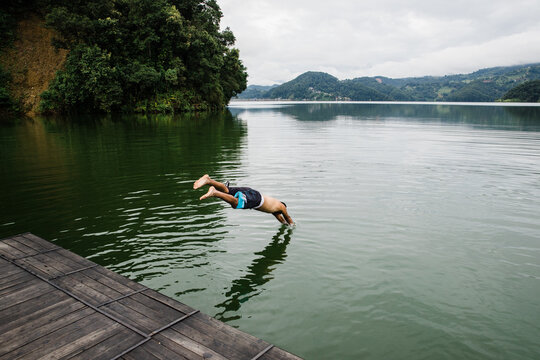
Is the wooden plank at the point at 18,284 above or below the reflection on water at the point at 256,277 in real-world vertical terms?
above

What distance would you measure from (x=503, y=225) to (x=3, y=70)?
62.0 m

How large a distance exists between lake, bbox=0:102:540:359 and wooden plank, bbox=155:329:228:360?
1226 mm

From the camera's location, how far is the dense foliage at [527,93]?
141 metres

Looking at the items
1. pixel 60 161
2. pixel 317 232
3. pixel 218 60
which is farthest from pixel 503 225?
pixel 218 60

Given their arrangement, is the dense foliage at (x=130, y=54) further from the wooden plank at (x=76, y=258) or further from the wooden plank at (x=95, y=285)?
the wooden plank at (x=95, y=285)

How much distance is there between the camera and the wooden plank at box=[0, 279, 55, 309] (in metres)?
4.98

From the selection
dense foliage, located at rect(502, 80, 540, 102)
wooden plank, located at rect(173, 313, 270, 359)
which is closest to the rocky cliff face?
wooden plank, located at rect(173, 313, 270, 359)

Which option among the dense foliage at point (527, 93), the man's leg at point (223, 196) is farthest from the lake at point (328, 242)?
the dense foliage at point (527, 93)

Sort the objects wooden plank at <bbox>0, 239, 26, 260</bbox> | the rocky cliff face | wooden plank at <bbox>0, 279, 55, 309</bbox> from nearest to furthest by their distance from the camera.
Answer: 1. wooden plank at <bbox>0, 279, 55, 309</bbox>
2. wooden plank at <bbox>0, 239, 26, 260</bbox>
3. the rocky cliff face

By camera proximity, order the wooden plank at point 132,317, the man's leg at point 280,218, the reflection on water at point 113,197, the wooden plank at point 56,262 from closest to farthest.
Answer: the wooden plank at point 132,317 < the wooden plank at point 56,262 < the reflection on water at point 113,197 < the man's leg at point 280,218

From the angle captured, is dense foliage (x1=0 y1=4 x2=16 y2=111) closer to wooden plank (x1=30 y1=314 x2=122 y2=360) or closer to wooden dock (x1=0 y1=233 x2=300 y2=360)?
wooden dock (x1=0 y1=233 x2=300 y2=360)

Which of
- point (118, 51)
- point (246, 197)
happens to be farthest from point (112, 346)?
point (118, 51)

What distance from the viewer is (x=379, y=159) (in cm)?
1873

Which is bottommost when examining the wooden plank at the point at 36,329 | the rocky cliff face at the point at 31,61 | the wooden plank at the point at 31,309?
the wooden plank at the point at 36,329
